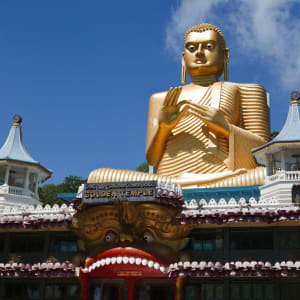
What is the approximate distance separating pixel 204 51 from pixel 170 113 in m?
6.19

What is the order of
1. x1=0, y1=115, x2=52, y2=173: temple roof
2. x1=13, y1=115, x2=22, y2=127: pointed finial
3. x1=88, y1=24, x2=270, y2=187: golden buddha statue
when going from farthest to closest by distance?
x1=88, y1=24, x2=270, y2=187: golden buddha statue < x1=13, y1=115, x2=22, y2=127: pointed finial < x1=0, y1=115, x2=52, y2=173: temple roof

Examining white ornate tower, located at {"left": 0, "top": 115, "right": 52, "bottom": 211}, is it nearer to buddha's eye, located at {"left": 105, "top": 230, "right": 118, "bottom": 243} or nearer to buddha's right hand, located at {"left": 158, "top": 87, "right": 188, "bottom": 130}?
buddha's eye, located at {"left": 105, "top": 230, "right": 118, "bottom": 243}

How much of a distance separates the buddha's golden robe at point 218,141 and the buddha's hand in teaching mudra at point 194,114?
611 millimetres

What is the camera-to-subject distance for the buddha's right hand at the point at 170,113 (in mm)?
26159

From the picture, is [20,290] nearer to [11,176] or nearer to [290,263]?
[11,176]

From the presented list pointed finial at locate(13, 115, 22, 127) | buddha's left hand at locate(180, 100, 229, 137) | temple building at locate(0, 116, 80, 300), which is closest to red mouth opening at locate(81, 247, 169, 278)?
temple building at locate(0, 116, 80, 300)

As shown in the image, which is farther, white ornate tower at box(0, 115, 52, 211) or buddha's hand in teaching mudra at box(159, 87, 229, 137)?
buddha's hand in teaching mudra at box(159, 87, 229, 137)

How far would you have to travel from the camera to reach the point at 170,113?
26.9 meters

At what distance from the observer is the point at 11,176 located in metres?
25.2

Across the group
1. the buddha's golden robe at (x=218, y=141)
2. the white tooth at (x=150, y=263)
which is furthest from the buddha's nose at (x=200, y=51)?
the white tooth at (x=150, y=263)

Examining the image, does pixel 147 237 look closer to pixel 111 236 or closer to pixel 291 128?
pixel 111 236

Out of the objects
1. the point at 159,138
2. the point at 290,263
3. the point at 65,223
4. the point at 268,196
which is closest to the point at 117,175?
the point at 159,138

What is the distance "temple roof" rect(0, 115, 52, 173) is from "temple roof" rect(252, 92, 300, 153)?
10314mm

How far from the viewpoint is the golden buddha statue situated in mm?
25562
